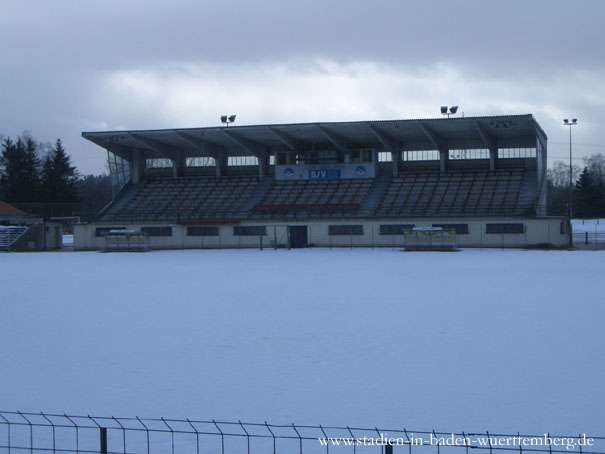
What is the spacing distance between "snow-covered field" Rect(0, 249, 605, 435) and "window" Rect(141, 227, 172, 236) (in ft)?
90.0

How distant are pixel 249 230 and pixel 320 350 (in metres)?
39.7

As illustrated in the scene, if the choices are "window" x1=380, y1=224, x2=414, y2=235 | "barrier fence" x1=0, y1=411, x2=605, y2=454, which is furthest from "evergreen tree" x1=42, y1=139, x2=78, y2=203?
"barrier fence" x1=0, y1=411, x2=605, y2=454

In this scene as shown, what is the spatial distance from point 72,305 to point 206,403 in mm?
11949

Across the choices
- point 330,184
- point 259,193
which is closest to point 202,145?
point 259,193

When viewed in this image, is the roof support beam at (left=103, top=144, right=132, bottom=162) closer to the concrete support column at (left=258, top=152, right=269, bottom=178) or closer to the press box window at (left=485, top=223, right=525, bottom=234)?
the concrete support column at (left=258, top=152, right=269, bottom=178)

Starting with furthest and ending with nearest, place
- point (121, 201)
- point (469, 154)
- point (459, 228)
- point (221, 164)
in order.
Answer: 1. point (221, 164)
2. point (121, 201)
3. point (469, 154)
4. point (459, 228)

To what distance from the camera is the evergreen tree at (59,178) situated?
8525 cm

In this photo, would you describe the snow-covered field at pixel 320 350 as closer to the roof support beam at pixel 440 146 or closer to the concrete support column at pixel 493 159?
the roof support beam at pixel 440 146

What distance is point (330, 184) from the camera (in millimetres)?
58938

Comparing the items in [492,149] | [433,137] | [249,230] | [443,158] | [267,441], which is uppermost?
[433,137]

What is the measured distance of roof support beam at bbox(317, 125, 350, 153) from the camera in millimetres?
55037

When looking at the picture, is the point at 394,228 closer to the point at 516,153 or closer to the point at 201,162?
the point at 516,153

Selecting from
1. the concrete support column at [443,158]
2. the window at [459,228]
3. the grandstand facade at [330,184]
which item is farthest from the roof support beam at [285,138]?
the window at [459,228]

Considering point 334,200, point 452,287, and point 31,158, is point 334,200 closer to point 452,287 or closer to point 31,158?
point 452,287
